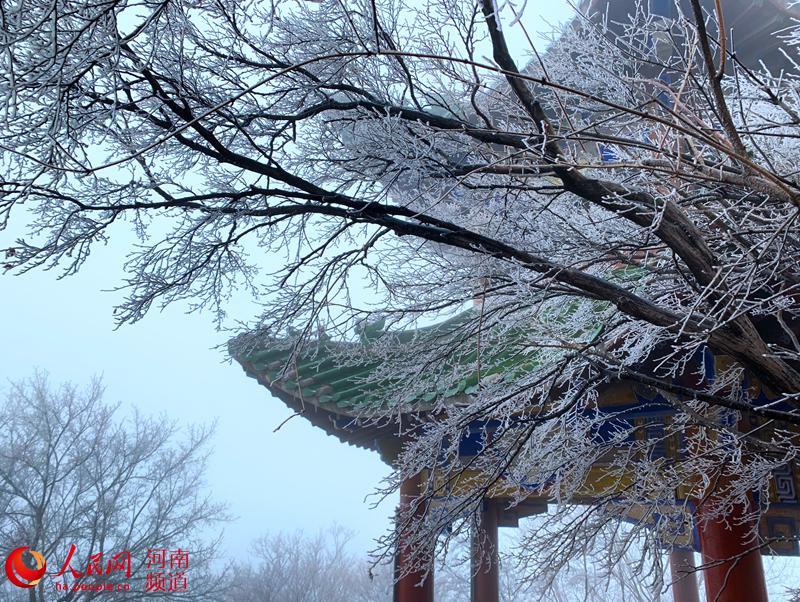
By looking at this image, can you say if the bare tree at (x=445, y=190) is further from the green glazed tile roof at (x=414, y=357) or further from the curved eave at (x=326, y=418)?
the curved eave at (x=326, y=418)

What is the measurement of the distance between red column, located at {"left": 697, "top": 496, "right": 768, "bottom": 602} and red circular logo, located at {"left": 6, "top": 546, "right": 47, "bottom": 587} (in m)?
4.43

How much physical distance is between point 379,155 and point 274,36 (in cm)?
40

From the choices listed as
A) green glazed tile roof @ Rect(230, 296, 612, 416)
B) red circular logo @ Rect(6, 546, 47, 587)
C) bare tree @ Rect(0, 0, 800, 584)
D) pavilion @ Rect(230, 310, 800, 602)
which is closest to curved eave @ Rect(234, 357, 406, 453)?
pavilion @ Rect(230, 310, 800, 602)

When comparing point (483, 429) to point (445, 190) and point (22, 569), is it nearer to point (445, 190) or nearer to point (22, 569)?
point (445, 190)

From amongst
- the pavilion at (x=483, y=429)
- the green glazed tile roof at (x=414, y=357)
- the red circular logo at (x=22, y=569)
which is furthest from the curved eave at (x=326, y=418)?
the red circular logo at (x=22, y=569)

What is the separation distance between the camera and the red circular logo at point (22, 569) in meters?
4.41

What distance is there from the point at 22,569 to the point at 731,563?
4.97 m

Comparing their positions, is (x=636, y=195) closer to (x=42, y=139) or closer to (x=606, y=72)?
(x=606, y=72)

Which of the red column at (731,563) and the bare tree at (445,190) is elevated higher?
the bare tree at (445,190)

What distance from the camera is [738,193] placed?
130 cm

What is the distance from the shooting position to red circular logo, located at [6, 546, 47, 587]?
4406 millimetres

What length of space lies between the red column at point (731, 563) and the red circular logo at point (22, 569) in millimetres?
4430

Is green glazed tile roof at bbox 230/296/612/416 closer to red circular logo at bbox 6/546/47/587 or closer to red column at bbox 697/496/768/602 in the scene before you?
red column at bbox 697/496/768/602

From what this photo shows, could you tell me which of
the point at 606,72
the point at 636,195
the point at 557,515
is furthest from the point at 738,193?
the point at 557,515
